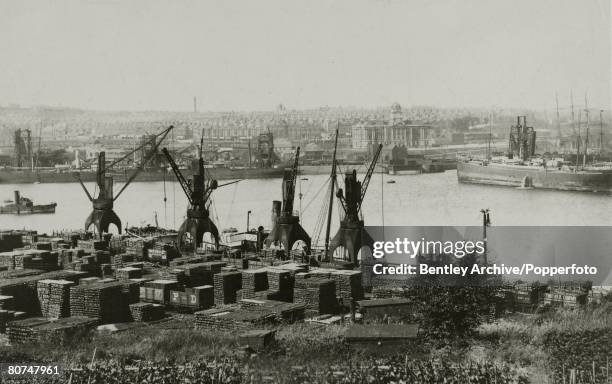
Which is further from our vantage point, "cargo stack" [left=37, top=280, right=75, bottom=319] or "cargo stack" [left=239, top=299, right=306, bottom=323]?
"cargo stack" [left=37, top=280, right=75, bottom=319]

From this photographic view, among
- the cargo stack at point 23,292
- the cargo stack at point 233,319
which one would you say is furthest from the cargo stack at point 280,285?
the cargo stack at point 23,292

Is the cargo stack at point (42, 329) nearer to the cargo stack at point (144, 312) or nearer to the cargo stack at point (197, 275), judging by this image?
the cargo stack at point (144, 312)

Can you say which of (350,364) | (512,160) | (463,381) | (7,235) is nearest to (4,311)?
(350,364)

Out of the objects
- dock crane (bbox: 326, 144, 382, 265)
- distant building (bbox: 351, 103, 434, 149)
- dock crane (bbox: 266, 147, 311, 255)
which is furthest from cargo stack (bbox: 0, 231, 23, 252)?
distant building (bbox: 351, 103, 434, 149)

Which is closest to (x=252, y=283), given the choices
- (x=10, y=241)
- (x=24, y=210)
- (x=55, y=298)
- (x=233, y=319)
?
(x=233, y=319)

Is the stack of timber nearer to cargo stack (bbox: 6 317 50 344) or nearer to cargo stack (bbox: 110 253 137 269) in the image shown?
cargo stack (bbox: 110 253 137 269)

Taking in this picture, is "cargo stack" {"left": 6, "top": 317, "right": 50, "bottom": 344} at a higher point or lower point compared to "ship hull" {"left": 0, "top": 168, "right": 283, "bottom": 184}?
lower

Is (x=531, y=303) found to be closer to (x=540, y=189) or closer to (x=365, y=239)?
(x=365, y=239)
